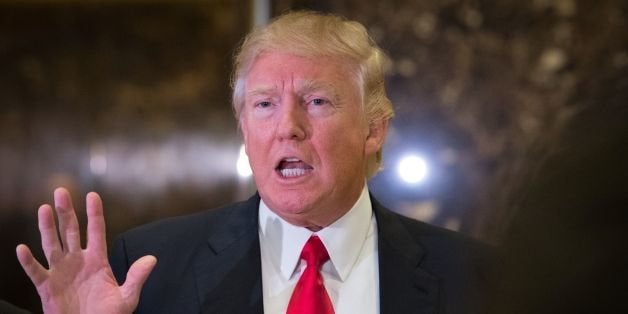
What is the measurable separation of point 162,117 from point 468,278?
144 cm

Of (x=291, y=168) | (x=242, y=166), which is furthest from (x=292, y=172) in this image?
(x=242, y=166)

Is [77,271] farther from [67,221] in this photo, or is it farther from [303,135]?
[303,135]

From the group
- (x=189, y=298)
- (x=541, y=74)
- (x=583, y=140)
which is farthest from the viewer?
(x=541, y=74)

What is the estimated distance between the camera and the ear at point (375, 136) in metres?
1.98

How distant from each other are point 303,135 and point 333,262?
0.27 metres

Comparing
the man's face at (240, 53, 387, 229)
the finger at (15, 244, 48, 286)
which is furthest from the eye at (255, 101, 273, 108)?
the finger at (15, 244, 48, 286)

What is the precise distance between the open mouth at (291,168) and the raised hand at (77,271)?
37 cm

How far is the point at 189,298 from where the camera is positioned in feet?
5.76

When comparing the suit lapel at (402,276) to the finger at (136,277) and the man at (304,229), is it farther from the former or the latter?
the finger at (136,277)

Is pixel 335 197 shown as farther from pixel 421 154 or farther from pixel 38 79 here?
pixel 38 79

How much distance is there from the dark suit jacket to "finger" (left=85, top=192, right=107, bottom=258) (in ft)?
0.87

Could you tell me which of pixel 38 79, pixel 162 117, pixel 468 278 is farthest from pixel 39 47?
pixel 468 278

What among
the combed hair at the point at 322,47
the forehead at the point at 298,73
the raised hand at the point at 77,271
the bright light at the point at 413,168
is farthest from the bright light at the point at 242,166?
the raised hand at the point at 77,271

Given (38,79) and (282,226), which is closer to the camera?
(282,226)
